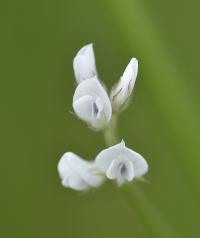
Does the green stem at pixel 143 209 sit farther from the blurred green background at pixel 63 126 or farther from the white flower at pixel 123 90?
the blurred green background at pixel 63 126

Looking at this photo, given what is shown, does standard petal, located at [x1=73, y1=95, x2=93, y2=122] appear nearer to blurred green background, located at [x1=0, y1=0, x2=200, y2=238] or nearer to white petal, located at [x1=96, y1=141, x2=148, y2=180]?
white petal, located at [x1=96, y1=141, x2=148, y2=180]

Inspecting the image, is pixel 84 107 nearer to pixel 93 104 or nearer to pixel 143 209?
pixel 93 104

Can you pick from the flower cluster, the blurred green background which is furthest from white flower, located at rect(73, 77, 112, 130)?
the blurred green background

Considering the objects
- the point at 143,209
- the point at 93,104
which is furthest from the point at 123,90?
the point at 143,209

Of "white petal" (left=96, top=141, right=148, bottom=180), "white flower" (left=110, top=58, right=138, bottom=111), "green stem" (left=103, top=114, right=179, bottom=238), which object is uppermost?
"white flower" (left=110, top=58, right=138, bottom=111)

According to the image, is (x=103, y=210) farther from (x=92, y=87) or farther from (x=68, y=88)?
(x=92, y=87)

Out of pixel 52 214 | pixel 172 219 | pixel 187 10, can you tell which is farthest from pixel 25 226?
pixel 187 10

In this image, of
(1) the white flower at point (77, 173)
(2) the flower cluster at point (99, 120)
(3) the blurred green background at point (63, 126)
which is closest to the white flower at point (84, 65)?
(2) the flower cluster at point (99, 120)
